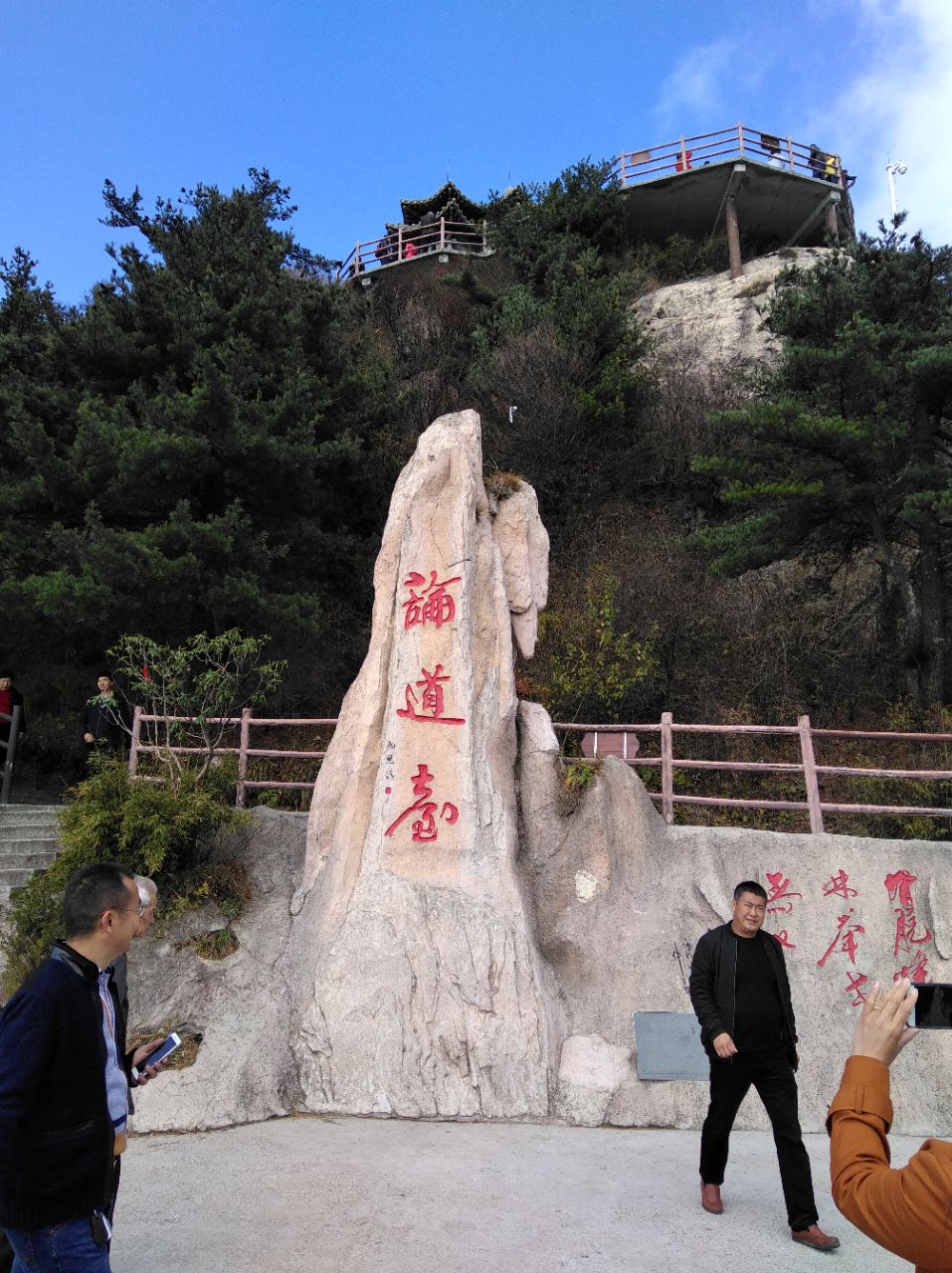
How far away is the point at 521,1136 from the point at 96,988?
3.11 m

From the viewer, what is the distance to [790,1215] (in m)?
3.17

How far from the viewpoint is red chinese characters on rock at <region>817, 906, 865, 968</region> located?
18.4 ft

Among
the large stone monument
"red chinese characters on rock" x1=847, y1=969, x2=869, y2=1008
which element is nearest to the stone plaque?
the large stone monument

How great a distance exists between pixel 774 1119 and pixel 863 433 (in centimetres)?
650

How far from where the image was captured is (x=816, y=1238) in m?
3.10

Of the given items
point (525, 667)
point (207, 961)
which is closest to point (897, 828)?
point (525, 667)

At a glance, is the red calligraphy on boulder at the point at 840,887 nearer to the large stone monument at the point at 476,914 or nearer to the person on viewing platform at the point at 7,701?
the large stone monument at the point at 476,914

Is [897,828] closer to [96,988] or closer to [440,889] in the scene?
[440,889]

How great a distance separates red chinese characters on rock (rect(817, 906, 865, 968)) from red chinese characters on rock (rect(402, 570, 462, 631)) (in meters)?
3.10

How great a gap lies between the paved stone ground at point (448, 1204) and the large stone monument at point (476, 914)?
33cm

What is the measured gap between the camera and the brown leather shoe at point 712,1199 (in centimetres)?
342

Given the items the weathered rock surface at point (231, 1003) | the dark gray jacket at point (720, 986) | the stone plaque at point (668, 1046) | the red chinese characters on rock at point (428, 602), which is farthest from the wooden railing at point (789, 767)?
the dark gray jacket at point (720, 986)

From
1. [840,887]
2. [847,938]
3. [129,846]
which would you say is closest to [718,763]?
[840,887]

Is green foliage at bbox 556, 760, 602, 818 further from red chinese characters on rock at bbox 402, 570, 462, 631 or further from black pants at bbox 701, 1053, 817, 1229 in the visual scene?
black pants at bbox 701, 1053, 817, 1229
